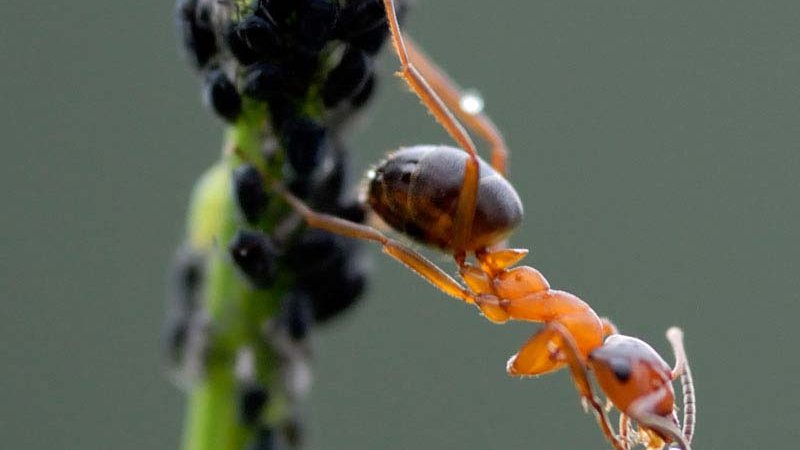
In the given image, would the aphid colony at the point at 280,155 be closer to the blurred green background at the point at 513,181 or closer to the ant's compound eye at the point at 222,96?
the ant's compound eye at the point at 222,96

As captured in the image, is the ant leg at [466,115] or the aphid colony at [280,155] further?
the ant leg at [466,115]

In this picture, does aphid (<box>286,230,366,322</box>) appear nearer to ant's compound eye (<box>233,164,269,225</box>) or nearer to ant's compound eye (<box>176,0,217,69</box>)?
ant's compound eye (<box>233,164,269,225</box>)

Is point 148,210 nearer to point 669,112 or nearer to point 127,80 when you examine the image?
point 127,80

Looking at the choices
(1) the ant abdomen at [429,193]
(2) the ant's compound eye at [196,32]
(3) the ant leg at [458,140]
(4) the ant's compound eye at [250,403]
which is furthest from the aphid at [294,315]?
(3) the ant leg at [458,140]

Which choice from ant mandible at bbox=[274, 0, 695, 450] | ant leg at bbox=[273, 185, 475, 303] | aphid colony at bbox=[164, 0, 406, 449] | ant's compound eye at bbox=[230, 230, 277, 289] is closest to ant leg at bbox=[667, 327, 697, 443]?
ant mandible at bbox=[274, 0, 695, 450]

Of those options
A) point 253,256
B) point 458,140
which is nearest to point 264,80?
point 253,256

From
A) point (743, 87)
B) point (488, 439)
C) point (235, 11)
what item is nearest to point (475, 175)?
point (235, 11)
